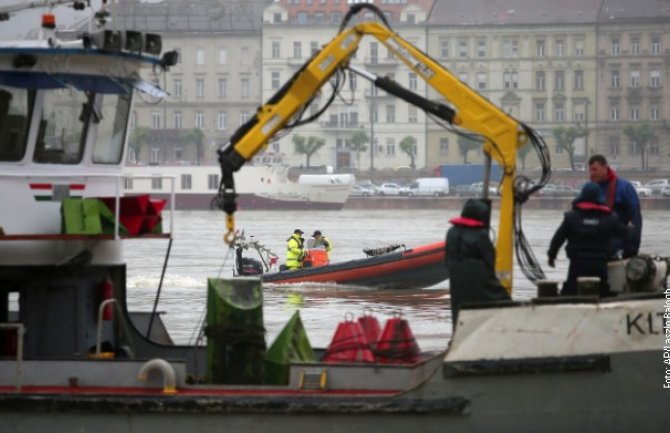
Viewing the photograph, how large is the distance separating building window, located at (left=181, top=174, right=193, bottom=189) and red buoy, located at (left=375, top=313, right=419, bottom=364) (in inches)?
3606

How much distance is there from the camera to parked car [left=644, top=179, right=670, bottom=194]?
100688mm

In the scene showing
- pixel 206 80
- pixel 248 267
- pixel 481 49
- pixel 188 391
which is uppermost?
pixel 481 49

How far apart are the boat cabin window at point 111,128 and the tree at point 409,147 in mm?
111301

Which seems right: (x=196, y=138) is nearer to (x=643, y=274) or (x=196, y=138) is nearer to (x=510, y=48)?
(x=510, y=48)

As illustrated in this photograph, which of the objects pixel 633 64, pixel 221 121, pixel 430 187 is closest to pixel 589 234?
pixel 430 187

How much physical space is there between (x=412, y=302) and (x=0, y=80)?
56.9 ft

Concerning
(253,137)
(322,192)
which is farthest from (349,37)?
(322,192)

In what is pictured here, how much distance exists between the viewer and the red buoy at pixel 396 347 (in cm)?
1152

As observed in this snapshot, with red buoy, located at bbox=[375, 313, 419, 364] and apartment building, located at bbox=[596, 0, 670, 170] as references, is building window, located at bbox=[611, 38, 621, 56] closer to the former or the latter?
apartment building, located at bbox=[596, 0, 670, 170]

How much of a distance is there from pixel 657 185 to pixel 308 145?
3325 centimetres

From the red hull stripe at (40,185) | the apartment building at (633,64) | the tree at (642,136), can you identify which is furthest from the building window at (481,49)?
the red hull stripe at (40,185)

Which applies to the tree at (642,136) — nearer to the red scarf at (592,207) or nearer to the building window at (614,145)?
the building window at (614,145)

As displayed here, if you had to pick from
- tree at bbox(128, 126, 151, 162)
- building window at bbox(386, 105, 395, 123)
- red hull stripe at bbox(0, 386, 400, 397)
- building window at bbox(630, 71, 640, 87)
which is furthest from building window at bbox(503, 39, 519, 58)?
red hull stripe at bbox(0, 386, 400, 397)

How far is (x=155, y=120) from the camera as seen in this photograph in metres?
132
